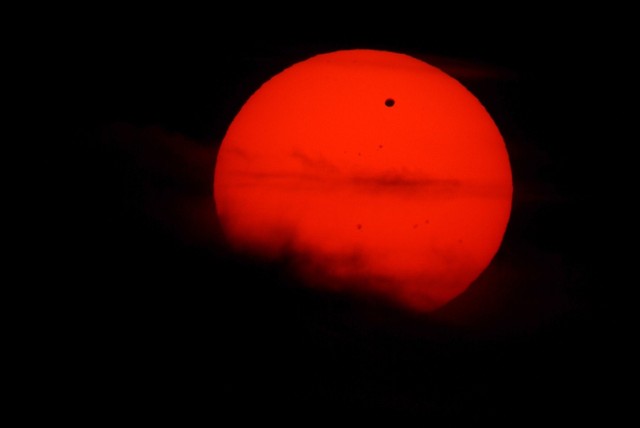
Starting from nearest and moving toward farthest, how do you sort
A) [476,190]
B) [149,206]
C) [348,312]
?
[476,190] < [348,312] < [149,206]

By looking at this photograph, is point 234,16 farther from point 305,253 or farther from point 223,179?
point 305,253

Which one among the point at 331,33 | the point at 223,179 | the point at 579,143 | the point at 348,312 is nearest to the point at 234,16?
the point at 331,33

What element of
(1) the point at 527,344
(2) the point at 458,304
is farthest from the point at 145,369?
(1) the point at 527,344

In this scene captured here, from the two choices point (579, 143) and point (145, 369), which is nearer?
point (145, 369)

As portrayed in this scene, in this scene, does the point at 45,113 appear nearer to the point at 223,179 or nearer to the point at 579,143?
the point at 223,179

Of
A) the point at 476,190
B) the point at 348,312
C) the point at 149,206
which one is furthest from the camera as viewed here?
the point at 149,206

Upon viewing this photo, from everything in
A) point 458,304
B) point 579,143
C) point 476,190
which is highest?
point 579,143

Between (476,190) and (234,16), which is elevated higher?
(234,16)
